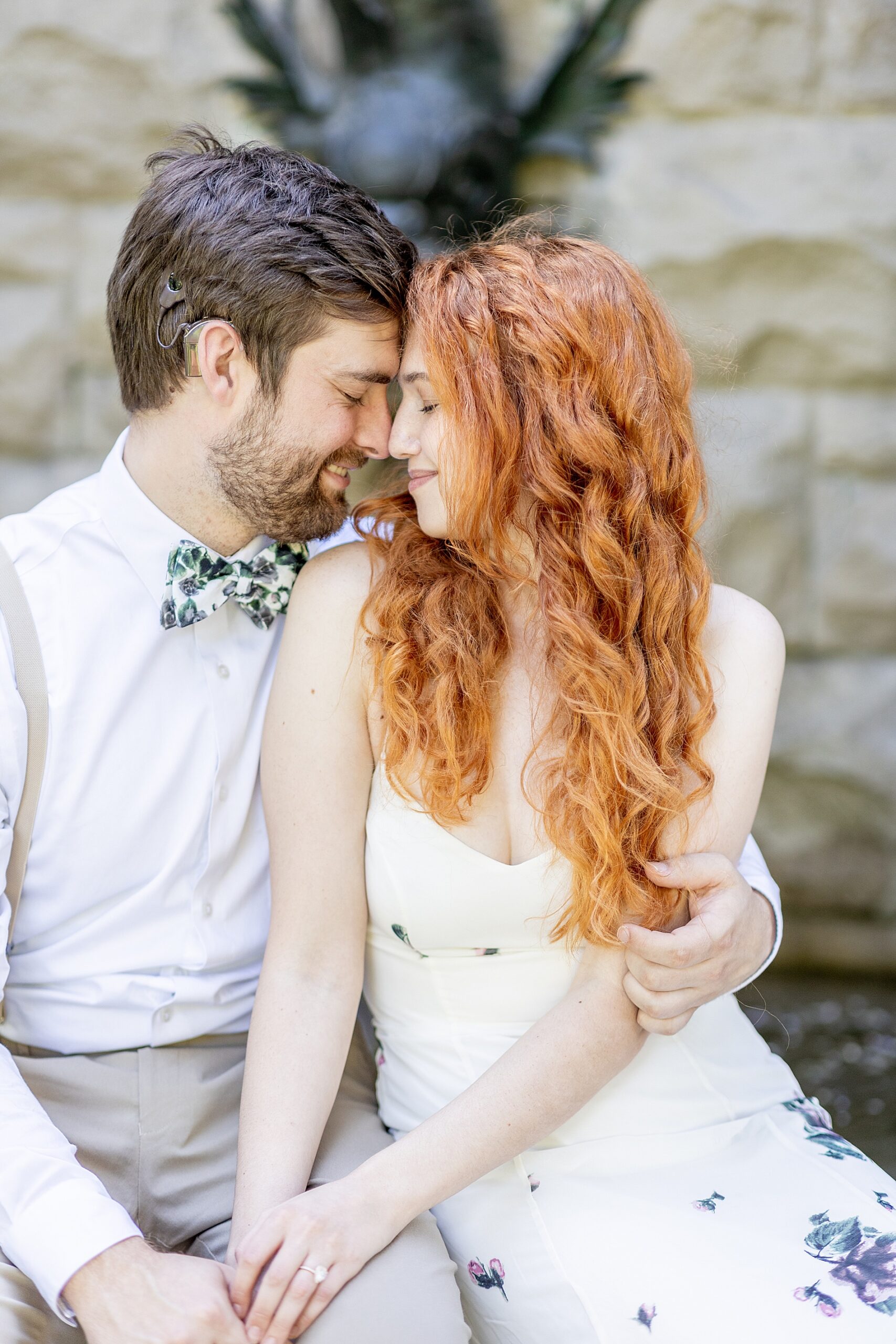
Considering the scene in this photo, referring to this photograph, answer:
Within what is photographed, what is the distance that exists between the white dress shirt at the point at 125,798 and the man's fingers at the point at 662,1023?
0.77 feet

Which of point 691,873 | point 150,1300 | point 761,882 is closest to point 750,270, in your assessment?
point 761,882

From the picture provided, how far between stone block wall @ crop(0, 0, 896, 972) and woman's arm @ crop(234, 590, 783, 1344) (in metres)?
1.29

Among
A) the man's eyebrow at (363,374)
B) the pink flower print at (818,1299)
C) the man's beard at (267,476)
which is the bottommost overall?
the pink flower print at (818,1299)

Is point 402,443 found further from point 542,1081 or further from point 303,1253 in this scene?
point 303,1253

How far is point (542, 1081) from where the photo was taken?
1.47 meters

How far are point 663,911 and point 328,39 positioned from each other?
7.24ft

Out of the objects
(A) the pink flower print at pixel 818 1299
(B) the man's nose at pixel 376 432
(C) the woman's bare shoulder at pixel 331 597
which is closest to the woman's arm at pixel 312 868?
(C) the woman's bare shoulder at pixel 331 597

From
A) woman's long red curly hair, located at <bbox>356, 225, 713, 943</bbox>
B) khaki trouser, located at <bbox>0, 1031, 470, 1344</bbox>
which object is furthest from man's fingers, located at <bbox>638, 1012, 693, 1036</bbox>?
khaki trouser, located at <bbox>0, 1031, 470, 1344</bbox>

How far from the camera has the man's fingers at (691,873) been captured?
1528mm

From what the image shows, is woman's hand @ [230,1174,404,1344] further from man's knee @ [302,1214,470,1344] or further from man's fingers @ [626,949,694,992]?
man's fingers @ [626,949,694,992]

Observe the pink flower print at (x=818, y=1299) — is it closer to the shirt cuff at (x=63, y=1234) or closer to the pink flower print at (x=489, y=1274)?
the pink flower print at (x=489, y=1274)

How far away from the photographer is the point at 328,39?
2805 mm

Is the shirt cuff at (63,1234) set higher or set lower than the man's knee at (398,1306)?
higher

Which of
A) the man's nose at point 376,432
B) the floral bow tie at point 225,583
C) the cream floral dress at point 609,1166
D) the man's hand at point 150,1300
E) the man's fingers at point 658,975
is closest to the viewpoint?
the man's hand at point 150,1300
